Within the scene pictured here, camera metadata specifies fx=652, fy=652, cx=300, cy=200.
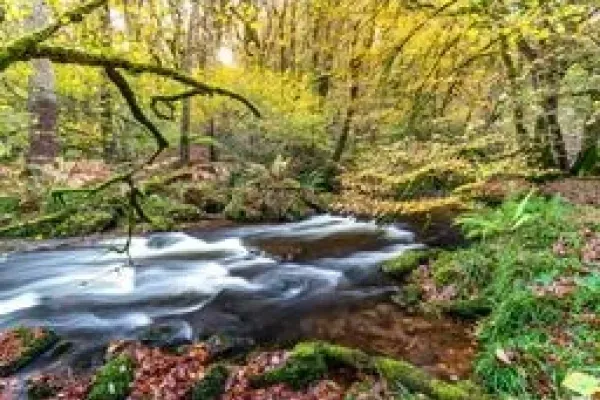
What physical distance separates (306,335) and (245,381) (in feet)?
5.00

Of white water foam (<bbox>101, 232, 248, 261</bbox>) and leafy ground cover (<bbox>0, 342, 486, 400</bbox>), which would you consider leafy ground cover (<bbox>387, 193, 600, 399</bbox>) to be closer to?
leafy ground cover (<bbox>0, 342, 486, 400</bbox>)

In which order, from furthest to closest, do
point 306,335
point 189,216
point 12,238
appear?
point 189,216 → point 12,238 → point 306,335

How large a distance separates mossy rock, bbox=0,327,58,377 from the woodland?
0.02m

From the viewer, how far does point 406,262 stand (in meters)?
9.48

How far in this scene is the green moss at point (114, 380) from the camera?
5.68m

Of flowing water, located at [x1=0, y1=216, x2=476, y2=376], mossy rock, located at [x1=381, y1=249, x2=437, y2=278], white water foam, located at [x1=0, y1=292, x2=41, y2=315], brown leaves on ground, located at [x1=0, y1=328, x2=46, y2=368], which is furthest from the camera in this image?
mossy rock, located at [x1=381, y1=249, x2=437, y2=278]

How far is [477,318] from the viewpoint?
24.3 ft

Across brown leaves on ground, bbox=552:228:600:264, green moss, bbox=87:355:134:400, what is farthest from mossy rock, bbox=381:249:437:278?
green moss, bbox=87:355:134:400

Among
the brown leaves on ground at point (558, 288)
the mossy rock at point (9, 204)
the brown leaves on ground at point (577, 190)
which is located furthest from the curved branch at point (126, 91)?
the mossy rock at point (9, 204)

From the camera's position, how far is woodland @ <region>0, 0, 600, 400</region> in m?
5.59

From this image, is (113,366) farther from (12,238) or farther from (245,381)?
(12,238)

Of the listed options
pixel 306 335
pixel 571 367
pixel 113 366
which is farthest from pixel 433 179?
pixel 113 366

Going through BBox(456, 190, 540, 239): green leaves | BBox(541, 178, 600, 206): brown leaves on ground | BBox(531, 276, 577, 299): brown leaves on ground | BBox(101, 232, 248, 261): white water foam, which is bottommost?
BBox(101, 232, 248, 261): white water foam

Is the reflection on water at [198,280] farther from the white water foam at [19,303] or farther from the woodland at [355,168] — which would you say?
the woodland at [355,168]
